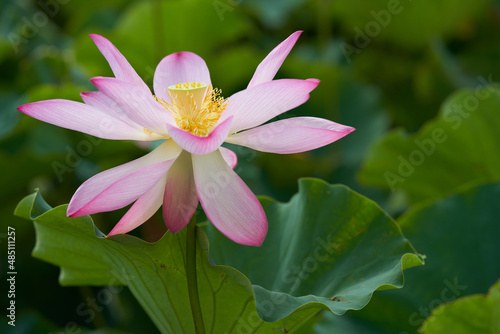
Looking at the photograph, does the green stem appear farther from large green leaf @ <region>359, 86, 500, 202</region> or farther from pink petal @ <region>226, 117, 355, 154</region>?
large green leaf @ <region>359, 86, 500, 202</region>

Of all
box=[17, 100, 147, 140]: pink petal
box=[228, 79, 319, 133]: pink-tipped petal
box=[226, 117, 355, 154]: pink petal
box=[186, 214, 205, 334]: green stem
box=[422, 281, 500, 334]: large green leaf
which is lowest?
box=[422, 281, 500, 334]: large green leaf

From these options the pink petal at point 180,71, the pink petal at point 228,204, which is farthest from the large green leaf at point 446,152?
the pink petal at point 228,204

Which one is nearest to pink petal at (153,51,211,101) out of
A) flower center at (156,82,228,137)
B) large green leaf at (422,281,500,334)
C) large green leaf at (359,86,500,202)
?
flower center at (156,82,228,137)

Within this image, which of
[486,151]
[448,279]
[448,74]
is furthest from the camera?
[448,74]

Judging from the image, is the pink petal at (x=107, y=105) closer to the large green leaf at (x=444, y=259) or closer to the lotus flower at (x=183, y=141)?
the lotus flower at (x=183, y=141)

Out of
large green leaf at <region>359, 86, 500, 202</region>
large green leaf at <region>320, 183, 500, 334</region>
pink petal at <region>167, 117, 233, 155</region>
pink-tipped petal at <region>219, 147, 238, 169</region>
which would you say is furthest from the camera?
large green leaf at <region>359, 86, 500, 202</region>

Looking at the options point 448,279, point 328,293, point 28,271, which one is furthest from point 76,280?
point 28,271

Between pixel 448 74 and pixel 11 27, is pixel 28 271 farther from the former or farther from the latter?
pixel 448 74
